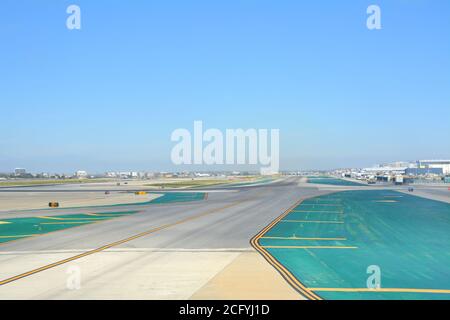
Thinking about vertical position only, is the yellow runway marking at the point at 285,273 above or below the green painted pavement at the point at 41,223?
above

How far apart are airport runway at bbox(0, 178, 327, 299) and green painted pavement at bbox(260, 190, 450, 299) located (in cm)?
197

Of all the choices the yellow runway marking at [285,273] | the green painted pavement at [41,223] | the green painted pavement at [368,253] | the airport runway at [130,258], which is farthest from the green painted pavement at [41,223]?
the green painted pavement at [368,253]

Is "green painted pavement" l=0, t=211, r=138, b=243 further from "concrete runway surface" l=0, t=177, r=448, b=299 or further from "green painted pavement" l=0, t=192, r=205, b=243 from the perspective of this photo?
"concrete runway surface" l=0, t=177, r=448, b=299

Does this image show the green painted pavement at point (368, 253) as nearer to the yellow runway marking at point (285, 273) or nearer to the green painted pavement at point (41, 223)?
the yellow runway marking at point (285, 273)

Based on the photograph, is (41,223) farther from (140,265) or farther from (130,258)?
(140,265)

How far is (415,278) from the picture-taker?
1655 cm

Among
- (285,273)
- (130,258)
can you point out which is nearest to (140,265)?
(130,258)

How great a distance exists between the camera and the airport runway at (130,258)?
14734 millimetres

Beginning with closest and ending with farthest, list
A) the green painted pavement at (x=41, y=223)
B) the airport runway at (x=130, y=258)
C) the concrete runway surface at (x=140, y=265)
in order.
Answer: the concrete runway surface at (x=140, y=265) < the airport runway at (x=130, y=258) < the green painted pavement at (x=41, y=223)

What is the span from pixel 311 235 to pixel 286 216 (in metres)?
11.5

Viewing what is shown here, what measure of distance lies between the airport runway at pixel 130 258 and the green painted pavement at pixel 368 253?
197 cm

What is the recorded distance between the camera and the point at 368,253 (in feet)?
71.6

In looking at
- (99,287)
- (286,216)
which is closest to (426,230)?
(286,216)

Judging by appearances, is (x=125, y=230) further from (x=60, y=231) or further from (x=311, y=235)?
(x=311, y=235)
